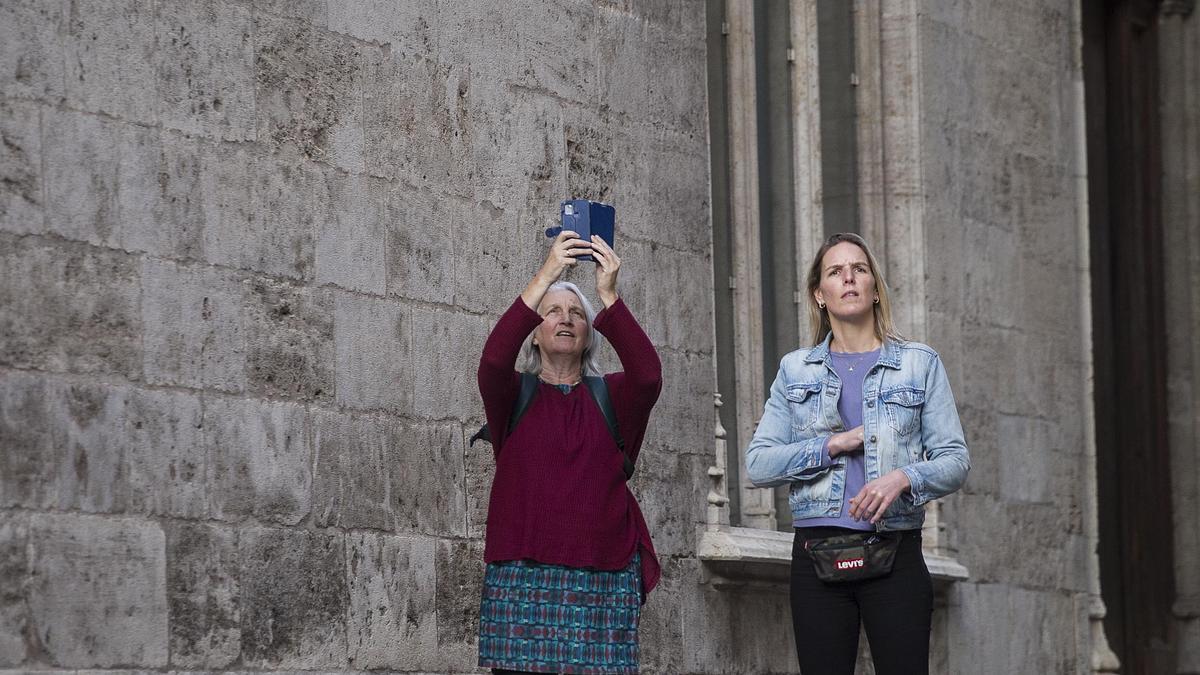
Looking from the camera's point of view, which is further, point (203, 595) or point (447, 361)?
point (447, 361)

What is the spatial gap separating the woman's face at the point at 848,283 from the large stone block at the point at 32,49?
2143 millimetres

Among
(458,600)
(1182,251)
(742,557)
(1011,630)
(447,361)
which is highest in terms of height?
(1182,251)

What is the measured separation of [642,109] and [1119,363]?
5.02m

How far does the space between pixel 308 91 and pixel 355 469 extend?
1188 millimetres

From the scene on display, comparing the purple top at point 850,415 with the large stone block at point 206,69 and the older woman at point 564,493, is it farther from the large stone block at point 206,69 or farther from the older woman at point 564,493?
the large stone block at point 206,69

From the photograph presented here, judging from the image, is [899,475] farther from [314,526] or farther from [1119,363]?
[1119,363]

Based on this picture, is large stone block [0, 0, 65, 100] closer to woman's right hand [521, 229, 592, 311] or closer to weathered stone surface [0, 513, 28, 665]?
weathered stone surface [0, 513, 28, 665]

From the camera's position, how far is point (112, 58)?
19.8ft

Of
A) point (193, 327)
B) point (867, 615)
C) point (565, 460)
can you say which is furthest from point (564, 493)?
point (193, 327)

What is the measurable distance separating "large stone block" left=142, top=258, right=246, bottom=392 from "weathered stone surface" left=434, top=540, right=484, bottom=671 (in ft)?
3.74

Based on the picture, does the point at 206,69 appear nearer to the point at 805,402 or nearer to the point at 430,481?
the point at 430,481

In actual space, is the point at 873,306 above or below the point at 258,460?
above

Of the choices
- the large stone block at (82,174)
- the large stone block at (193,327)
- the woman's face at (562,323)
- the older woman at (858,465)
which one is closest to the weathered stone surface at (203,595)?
the large stone block at (193,327)

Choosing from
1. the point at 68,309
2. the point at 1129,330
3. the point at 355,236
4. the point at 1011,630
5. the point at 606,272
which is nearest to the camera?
the point at 68,309
